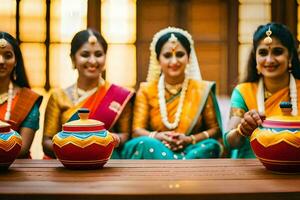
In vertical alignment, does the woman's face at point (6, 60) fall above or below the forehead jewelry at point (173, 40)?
below

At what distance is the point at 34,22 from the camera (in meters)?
5.00

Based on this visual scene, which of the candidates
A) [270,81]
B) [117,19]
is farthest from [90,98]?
[117,19]

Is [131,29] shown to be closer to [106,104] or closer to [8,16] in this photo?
[8,16]

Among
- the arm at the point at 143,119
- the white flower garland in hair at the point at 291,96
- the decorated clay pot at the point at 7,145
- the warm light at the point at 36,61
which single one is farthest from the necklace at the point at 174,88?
the warm light at the point at 36,61

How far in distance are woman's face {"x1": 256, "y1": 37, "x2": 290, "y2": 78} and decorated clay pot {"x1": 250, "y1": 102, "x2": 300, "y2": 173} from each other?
103 centimetres

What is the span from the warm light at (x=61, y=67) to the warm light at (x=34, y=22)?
0.60 feet

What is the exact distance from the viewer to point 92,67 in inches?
128

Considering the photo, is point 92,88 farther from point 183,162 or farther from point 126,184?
point 126,184

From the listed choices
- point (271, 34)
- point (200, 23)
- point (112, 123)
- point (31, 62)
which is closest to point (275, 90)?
point (271, 34)

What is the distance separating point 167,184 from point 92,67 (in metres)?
1.67

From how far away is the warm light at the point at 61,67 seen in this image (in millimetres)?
4996

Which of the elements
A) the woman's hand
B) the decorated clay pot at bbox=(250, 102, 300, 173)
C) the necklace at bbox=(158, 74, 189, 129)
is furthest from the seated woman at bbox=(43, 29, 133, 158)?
the decorated clay pot at bbox=(250, 102, 300, 173)

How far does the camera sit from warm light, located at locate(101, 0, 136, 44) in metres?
5.02

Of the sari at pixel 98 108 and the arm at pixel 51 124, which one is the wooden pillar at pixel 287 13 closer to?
the sari at pixel 98 108
